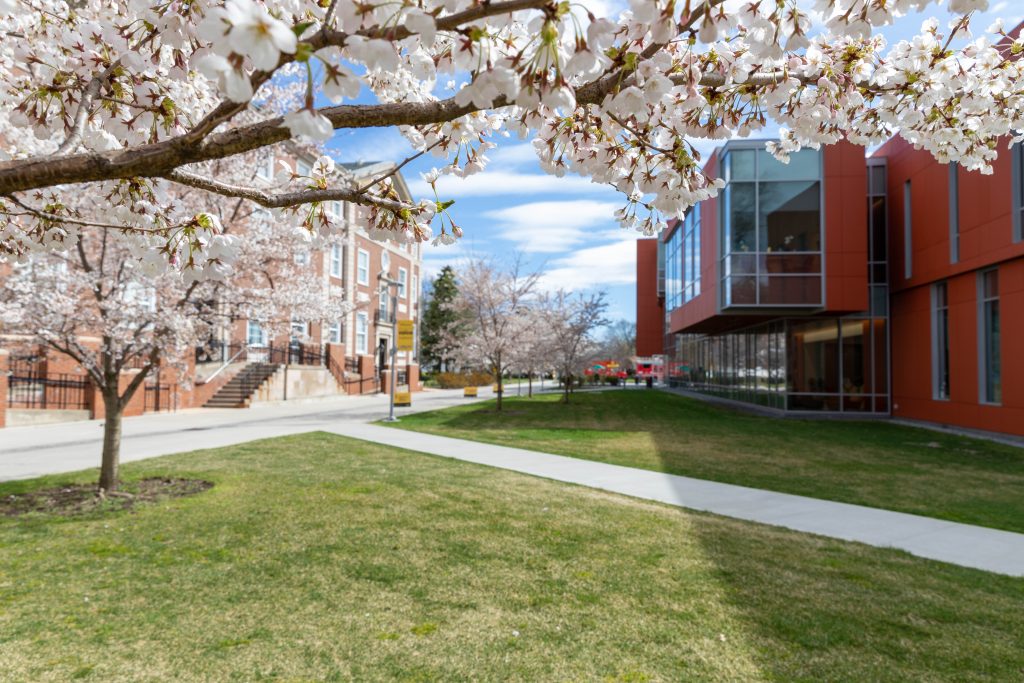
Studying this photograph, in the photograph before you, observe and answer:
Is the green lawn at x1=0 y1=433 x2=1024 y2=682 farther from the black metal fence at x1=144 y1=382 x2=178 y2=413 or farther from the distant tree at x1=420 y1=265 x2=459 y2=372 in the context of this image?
the distant tree at x1=420 y1=265 x2=459 y2=372

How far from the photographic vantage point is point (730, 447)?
12828 millimetres

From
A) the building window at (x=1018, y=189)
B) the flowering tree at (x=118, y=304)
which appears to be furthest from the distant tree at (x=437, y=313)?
the flowering tree at (x=118, y=304)

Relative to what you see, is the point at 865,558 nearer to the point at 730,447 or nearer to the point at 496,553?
the point at 496,553

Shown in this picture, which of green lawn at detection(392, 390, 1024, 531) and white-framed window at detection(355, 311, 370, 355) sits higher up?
white-framed window at detection(355, 311, 370, 355)

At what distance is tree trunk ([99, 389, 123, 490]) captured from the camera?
7531 mm

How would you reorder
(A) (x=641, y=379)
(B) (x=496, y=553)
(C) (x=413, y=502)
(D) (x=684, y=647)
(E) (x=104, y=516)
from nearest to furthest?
(D) (x=684, y=647), (B) (x=496, y=553), (E) (x=104, y=516), (C) (x=413, y=502), (A) (x=641, y=379)

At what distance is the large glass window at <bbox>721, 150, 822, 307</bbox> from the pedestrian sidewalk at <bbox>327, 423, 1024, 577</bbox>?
1196cm

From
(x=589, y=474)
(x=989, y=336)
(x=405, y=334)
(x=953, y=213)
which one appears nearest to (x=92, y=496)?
(x=589, y=474)

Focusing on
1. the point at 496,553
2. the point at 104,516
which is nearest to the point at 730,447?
the point at 496,553

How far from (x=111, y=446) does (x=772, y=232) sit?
18.9 metres

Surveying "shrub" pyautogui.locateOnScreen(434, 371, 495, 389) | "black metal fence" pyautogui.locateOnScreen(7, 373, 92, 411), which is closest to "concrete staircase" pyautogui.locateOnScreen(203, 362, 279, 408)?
"black metal fence" pyautogui.locateOnScreen(7, 373, 92, 411)

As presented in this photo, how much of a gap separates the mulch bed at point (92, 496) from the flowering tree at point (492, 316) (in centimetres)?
1547

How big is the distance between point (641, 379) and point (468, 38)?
61392mm

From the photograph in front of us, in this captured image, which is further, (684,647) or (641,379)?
(641,379)
